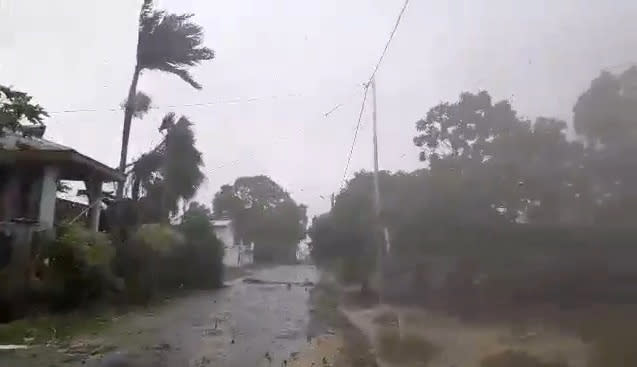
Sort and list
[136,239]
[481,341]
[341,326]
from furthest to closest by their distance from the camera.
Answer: [136,239]
[341,326]
[481,341]

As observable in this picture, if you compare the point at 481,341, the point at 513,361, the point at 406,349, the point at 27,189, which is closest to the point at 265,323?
the point at 406,349

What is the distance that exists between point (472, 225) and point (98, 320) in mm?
8841

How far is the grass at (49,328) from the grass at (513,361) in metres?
7.69

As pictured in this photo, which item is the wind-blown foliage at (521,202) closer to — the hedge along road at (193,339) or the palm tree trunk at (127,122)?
the hedge along road at (193,339)

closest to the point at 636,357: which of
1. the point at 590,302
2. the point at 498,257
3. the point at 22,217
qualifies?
the point at 590,302

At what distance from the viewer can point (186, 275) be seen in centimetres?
2428

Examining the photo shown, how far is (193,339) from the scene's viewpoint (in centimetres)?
1158

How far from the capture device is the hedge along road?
9.24m

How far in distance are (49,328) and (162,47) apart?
44.9ft

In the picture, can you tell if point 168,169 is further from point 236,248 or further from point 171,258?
point 236,248

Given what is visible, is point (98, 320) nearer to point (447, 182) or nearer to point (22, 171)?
point (22, 171)

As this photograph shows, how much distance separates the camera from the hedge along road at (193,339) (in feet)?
30.3

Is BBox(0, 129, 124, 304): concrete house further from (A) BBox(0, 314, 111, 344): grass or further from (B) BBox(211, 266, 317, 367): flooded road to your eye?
(B) BBox(211, 266, 317, 367): flooded road

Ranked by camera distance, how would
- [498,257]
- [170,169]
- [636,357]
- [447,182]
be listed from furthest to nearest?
[170,169] → [447,182] → [498,257] → [636,357]
